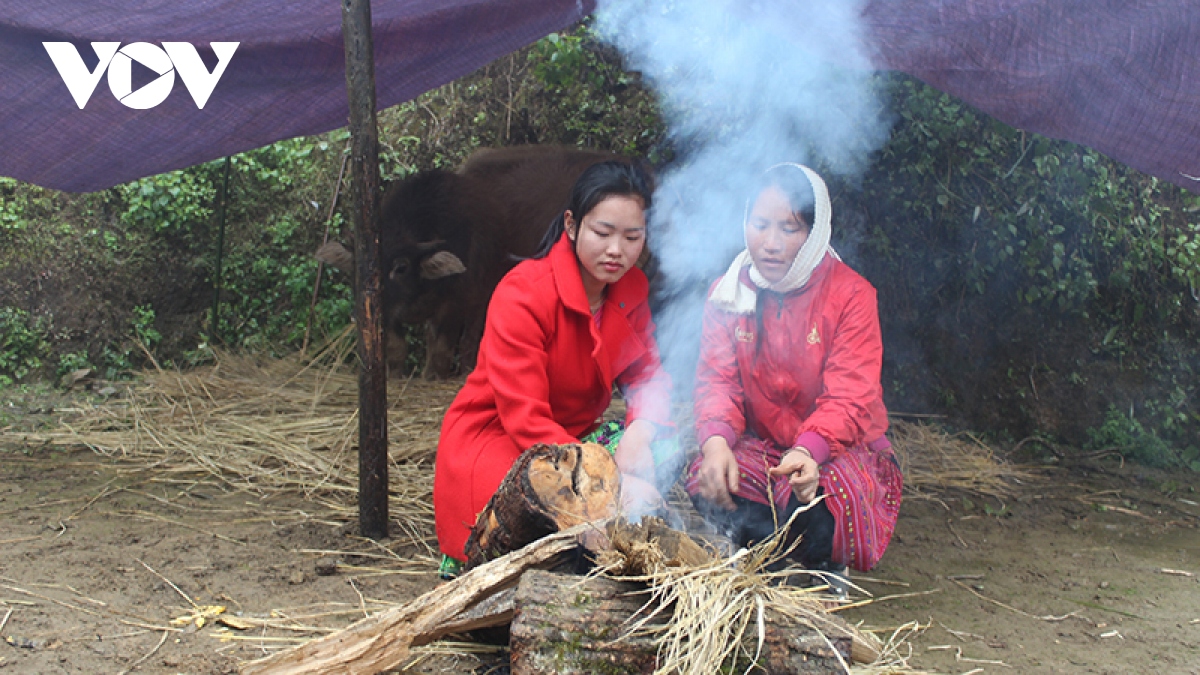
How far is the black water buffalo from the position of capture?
6.06 m

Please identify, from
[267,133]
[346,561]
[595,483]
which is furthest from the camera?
[267,133]

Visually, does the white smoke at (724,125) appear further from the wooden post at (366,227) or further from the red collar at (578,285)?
the wooden post at (366,227)

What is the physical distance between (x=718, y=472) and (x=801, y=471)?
0.28 metres

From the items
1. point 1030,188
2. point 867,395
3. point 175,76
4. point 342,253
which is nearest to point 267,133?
point 175,76

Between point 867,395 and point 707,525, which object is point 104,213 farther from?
point 867,395

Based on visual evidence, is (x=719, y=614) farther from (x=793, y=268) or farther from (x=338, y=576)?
(x=338, y=576)

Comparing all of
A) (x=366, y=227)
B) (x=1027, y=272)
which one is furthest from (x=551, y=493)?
(x=1027, y=272)

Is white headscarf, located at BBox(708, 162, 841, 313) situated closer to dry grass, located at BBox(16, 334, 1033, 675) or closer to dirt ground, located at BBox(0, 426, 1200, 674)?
dry grass, located at BBox(16, 334, 1033, 675)

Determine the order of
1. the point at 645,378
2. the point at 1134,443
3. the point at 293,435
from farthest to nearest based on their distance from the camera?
the point at 1134,443 → the point at 293,435 → the point at 645,378

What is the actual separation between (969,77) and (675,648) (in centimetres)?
245

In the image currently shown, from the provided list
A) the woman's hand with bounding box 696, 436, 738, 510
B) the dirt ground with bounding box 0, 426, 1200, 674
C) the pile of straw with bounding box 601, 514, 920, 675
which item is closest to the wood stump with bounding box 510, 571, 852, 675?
the pile of straw with bounding box 601, 514, 920, 675

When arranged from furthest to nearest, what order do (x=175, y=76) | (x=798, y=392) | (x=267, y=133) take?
(x=267, y=133) < (x=175, y=76) < (x=798, y=392)

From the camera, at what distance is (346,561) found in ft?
11.4

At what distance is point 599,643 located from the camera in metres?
2.02
